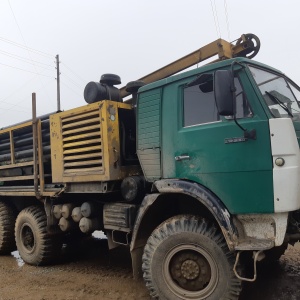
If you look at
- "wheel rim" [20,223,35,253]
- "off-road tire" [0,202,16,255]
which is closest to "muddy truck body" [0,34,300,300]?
"wheel rim" [20,223,35,253]

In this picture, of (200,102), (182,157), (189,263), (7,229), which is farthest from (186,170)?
(7,229)

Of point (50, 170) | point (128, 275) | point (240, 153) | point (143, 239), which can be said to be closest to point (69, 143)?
point (50, 170)

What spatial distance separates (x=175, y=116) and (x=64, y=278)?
2.87m

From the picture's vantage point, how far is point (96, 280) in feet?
15.4

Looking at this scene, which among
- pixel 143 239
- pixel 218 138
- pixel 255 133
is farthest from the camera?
pixel 143 239

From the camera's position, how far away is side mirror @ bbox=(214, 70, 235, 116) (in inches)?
117

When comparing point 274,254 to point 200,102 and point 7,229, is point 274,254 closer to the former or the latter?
point 200,102

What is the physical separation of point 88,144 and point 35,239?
1.98 m

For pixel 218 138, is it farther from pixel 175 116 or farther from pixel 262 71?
pixel 262 71

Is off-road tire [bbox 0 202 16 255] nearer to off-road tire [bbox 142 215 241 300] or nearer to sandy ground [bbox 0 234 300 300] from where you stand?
sandy ground [bbox 0 234 300 300]

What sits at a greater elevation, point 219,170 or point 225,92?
point 225,92

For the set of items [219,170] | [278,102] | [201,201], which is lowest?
[201,201]

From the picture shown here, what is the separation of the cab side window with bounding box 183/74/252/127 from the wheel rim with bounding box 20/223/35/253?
3502 millimetres

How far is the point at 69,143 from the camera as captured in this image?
474 cm
